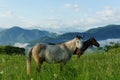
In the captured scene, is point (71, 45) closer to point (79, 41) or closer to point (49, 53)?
point (79, 41)

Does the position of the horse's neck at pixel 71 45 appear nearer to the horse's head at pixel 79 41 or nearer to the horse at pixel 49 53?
the horse at pixel 49 53

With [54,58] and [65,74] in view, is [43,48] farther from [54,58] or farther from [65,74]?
[65,74]

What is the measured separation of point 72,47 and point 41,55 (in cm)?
147

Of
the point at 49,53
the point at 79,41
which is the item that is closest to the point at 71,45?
the point at 79,41

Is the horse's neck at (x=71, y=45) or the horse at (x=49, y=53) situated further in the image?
the horse's neck at (x=71, y=45)

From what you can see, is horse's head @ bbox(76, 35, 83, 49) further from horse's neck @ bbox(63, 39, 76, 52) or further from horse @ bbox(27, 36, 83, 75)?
horse's neck @ bbox(63, 39, 76, 52)

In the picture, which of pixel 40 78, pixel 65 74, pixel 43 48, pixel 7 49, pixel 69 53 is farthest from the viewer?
pixel 7 49

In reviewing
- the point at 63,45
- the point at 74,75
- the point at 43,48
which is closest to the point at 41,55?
the point at 43,48

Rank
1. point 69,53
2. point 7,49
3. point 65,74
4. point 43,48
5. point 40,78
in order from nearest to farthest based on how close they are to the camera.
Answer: point 40,78 < point 65,74 < point 43,48 < point 69,53 < point 7,49

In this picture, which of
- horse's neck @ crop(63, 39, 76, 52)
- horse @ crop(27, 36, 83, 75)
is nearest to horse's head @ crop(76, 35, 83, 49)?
horse @ crop(27, 36, 83, 75)

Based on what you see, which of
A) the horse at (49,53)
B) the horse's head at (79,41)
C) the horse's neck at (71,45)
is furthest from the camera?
the horse's neck at (71,45)

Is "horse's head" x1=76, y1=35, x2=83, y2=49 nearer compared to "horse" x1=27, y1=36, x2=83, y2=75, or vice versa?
"horse" x1=27, y1=36, x2=83, y2=75

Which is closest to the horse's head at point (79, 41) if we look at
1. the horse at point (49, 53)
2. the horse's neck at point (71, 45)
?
the horse at point (49, 53)

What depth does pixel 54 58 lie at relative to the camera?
13.7 meters
